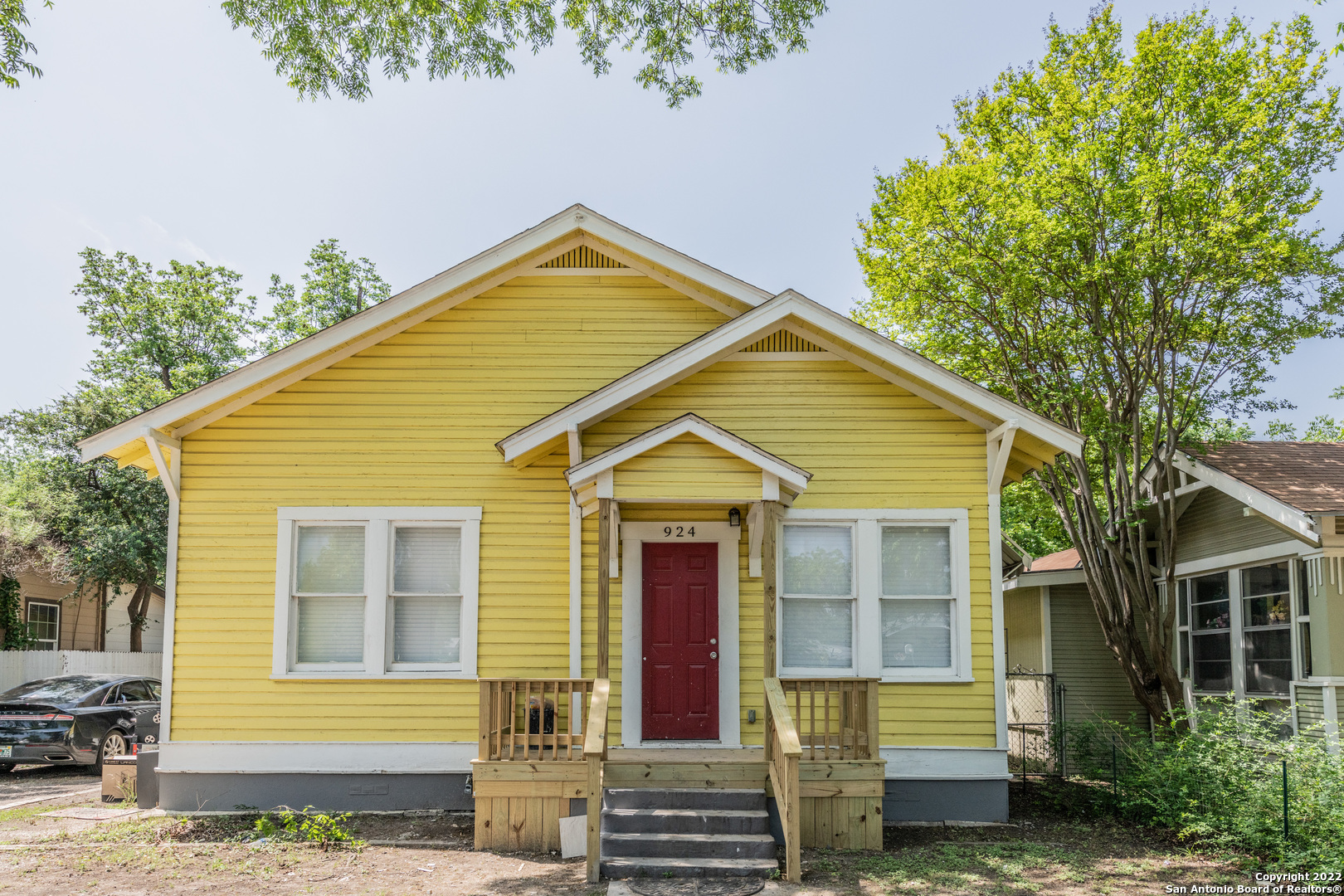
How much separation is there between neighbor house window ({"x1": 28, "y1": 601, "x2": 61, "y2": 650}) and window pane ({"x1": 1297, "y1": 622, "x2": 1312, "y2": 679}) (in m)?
22.6

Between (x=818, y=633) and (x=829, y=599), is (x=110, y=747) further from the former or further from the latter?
(x=829, y=599)

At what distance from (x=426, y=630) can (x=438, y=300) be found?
3301mm

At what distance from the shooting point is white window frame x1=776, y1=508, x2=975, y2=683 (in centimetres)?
935

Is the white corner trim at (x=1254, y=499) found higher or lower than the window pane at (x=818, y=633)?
higher

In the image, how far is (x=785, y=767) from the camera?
7457 millimetres

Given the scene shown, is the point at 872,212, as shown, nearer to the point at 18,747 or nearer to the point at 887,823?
the point at 887,823

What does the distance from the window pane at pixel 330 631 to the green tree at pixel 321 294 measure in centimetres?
2169

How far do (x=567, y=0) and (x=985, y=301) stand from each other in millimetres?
6925

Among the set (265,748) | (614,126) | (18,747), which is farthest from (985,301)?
(18,747)

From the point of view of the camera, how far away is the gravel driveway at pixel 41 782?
37.5ft

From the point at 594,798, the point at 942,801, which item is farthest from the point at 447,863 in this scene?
the point at 942,801

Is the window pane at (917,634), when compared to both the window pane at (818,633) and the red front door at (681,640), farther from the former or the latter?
the red front door at (681,640)

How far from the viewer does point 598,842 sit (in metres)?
7.13

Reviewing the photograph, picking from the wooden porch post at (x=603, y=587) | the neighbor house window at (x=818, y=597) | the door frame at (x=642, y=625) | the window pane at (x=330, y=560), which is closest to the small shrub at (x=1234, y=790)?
the neighbor house window at (x=818, y=597)
